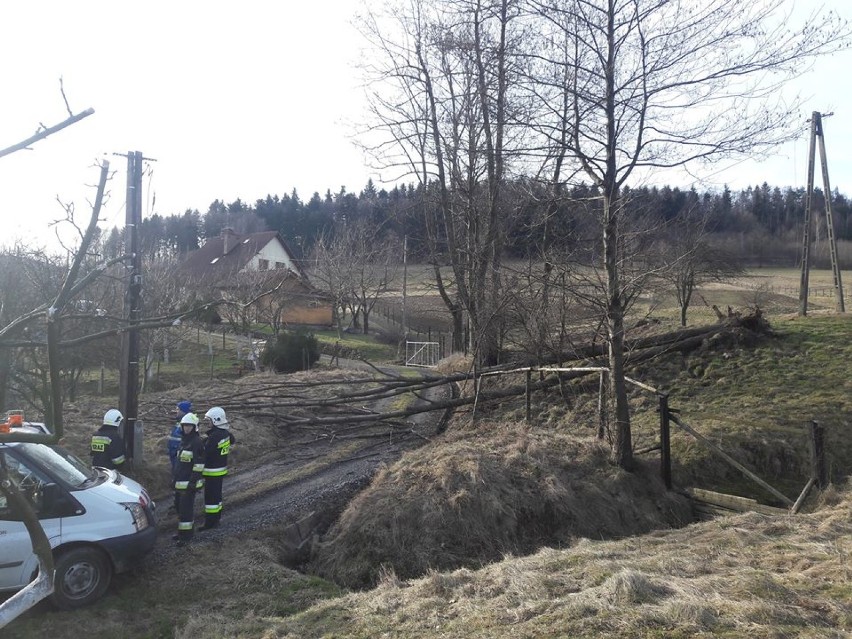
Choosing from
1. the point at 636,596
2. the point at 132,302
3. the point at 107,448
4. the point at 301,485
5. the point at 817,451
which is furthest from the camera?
the point at 132,302

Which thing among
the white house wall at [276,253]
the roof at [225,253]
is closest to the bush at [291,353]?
the roof at [225,253]

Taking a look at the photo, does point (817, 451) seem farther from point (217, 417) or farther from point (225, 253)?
point (225, 253)

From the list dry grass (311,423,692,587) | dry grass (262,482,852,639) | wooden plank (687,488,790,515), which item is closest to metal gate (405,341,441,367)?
dry grass (311,423,692,587)

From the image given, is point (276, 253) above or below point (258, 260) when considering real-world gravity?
above

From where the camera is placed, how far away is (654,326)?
1742 centimetres

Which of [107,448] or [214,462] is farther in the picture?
[107,448]

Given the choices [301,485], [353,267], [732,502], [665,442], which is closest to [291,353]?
[301,485]

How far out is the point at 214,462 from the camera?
8.67 m

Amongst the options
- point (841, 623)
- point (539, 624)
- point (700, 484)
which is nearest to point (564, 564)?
point (539, 624)

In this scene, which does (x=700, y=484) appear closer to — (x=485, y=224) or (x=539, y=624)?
(x=539, y=624)

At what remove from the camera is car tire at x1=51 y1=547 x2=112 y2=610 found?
6301mm

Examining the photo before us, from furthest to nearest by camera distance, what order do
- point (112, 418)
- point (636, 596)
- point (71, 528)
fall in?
1. point (112, 418)
2. point (71, 528)
3. point (636, 596)

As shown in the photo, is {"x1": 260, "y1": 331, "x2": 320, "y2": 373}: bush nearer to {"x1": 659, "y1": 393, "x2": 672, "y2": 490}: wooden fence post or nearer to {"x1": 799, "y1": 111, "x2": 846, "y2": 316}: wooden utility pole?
{"x1": 799, "y1": 111, "x2": 846, "y2": 316}: wooden utility pole

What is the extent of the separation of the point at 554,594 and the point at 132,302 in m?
8.94
